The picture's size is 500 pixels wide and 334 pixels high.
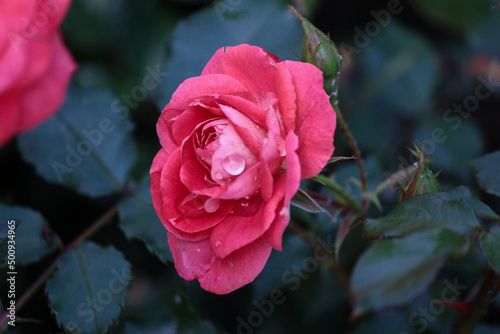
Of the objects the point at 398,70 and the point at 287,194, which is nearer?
the point at 287,194

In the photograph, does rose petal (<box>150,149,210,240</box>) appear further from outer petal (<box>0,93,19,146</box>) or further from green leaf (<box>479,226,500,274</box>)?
green leaf (<box>479,226,500,274</box>)

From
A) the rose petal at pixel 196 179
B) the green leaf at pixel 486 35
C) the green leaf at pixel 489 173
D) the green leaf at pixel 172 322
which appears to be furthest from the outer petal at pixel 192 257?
the green leaf at pixel 486 35

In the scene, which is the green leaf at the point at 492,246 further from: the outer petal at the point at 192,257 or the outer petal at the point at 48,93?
the outer petal at the point at 48,93

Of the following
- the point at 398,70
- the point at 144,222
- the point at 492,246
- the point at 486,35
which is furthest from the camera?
the point at 398,70

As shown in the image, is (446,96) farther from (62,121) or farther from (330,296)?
(62,121)

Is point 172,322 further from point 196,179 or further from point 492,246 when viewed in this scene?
point 492,246

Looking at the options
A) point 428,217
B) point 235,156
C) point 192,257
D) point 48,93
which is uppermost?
point 48,93

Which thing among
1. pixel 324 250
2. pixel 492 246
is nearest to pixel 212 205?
pixel 492 246

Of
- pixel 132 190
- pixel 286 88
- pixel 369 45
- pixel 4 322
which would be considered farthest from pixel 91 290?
pixel 369 45
